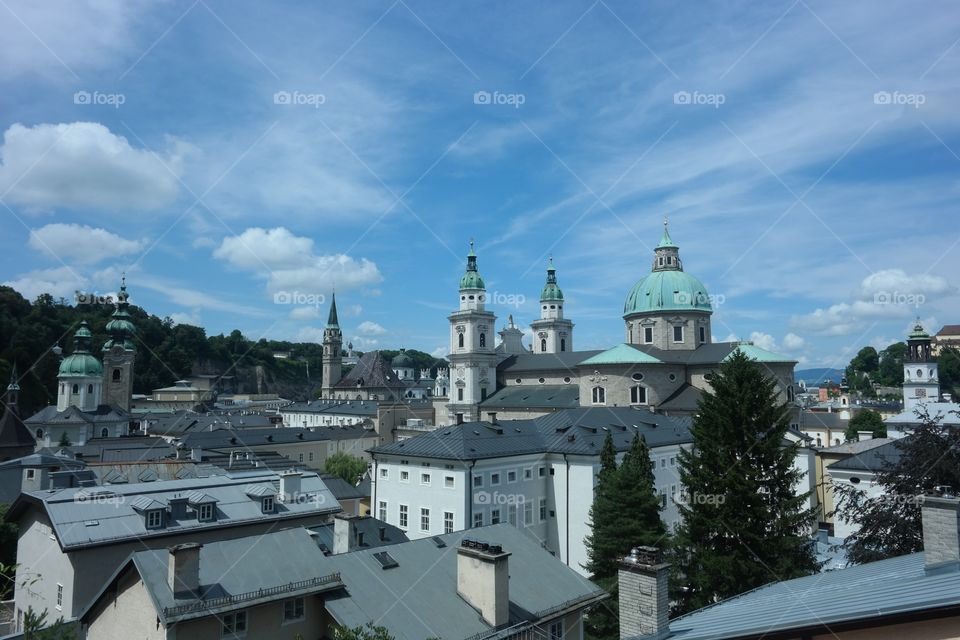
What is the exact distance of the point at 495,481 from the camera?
2856 cm

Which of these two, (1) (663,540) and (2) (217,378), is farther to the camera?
(2) (217,378)

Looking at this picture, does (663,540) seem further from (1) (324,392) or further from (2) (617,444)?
(1) (324,392)

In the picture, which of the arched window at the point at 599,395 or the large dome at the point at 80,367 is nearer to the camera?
the arched window at the point at 599,395

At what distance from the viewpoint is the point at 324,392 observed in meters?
110

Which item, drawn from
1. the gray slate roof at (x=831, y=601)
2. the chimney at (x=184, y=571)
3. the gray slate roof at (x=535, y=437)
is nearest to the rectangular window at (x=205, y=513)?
the chimney at (x=184, y=571)

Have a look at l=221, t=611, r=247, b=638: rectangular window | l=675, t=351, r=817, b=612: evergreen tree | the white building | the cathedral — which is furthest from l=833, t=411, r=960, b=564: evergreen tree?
the cathedral

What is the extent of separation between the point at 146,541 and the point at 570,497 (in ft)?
62.8

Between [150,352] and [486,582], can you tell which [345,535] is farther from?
[150,352]

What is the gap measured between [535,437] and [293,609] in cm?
2062

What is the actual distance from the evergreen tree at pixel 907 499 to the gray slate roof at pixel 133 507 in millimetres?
16701

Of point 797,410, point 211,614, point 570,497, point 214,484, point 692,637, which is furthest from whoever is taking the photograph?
point 797,410

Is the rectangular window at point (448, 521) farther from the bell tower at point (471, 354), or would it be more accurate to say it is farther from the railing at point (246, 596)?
the bell tower at point (471, 354)

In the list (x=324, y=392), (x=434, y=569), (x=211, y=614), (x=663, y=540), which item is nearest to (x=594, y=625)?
(x=663, y=540)

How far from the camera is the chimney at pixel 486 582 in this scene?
12.7m
